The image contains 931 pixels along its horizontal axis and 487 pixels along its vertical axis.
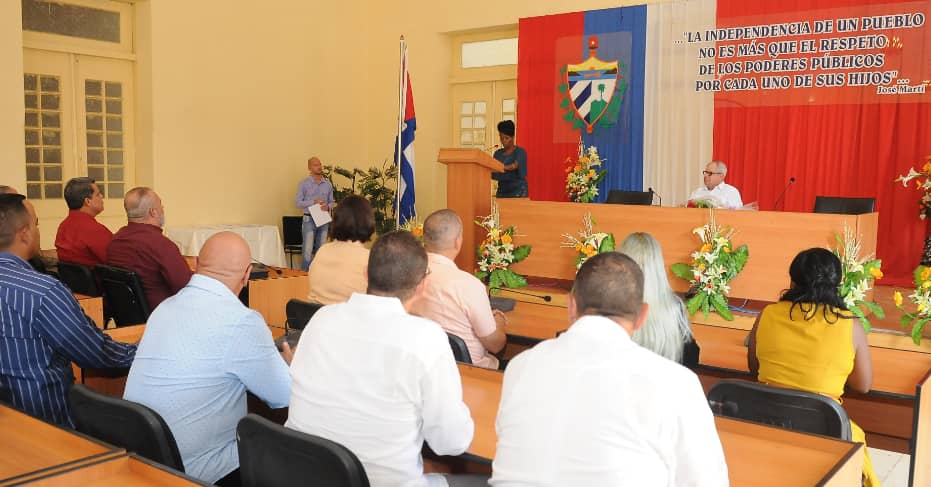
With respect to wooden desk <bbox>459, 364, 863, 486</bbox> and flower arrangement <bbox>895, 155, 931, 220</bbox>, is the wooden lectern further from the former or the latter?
flower arrangement <bbox>895, 155, 931, 220</bbox>

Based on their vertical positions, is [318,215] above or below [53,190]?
below

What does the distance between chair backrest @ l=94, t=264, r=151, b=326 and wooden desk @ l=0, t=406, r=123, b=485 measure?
7.16ft

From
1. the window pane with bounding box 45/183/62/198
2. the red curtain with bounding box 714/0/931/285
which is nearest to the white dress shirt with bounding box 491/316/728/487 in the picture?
the red curtain with bounding box 714/0/931/285

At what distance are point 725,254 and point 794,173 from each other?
406 cm

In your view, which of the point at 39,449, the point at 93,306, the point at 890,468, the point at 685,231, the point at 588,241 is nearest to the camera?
the point at 39,449

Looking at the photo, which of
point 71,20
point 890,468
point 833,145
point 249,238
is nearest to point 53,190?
point 71,20

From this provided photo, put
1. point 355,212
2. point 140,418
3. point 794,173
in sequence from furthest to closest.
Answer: point 794,173, point 355,212, point 140,418

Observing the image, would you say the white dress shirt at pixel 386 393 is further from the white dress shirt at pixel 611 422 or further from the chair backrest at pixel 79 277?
the chair backrest at pixel 79 277

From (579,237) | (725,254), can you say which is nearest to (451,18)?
(579,237)

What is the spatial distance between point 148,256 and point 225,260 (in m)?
2.20

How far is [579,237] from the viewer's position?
5.04 metres

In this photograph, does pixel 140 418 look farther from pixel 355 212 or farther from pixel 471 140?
pixel 471 140

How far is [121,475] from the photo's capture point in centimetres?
177

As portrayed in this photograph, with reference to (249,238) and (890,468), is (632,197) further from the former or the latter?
(249,238)
